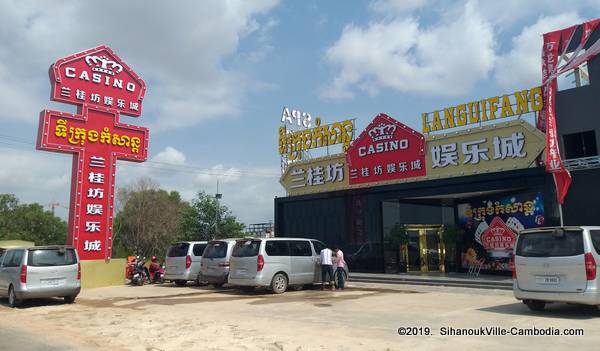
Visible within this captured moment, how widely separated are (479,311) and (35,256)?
1119 centimetres

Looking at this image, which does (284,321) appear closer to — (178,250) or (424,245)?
(178,250)

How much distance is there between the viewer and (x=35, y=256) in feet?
42.2

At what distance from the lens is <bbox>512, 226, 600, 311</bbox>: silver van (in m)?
8.86

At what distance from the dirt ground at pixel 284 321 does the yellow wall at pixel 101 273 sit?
11.7 ft

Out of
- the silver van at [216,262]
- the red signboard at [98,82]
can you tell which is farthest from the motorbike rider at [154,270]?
the red signboard at [98,82]

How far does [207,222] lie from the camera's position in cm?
3319

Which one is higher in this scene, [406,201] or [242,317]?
[406,201]

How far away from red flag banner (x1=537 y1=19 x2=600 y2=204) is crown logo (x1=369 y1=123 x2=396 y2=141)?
21.3 feet

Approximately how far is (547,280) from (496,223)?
10457mm

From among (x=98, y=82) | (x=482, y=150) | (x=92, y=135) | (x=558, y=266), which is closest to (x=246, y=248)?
(x=558, y=266)

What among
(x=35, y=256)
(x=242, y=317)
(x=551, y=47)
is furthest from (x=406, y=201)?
(x=35, y=256)

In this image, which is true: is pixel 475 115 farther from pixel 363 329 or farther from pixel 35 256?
pixel 35 256

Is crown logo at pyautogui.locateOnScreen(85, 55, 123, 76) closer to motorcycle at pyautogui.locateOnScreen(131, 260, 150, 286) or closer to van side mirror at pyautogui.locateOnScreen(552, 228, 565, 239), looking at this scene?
motorcycle at pyautogui.locateOnScreen(131, 260, 150, 286)

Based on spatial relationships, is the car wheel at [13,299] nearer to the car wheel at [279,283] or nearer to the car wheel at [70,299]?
the car wheel at [70,299]
